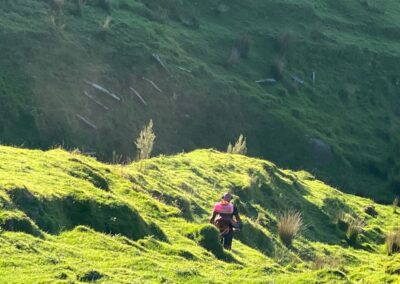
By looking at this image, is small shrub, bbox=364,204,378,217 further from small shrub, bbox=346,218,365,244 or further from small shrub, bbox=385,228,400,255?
small shrub, bbox=385,228,400,255

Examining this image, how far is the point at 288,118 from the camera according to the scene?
44.8m

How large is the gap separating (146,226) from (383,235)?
13684 mm

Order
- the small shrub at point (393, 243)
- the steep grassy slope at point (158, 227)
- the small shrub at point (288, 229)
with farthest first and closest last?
1. the small shrub at point (393, 243)
2. the small shrub at point (288, 229)
3. the steep grassy slope at point (158, 227)

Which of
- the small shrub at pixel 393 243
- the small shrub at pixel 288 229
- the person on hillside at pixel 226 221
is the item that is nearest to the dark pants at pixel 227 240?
the person on hillside at pixel 226 221

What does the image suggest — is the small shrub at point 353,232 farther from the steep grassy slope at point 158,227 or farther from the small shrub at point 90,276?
the small shrub at point 90,276

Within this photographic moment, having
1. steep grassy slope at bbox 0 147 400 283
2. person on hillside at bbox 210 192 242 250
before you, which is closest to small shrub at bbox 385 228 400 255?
steep grassy slope at bbox 0 147 400 283

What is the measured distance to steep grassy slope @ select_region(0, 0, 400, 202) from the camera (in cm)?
3650

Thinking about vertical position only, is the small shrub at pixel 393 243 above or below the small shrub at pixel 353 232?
above

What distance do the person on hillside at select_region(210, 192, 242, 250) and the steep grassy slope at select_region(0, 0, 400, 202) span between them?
39.2ft

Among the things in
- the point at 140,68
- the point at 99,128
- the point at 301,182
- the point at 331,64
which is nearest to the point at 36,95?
the point at 99,128

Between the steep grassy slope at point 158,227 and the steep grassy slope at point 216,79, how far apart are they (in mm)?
6457

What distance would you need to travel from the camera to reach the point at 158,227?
2066 cm

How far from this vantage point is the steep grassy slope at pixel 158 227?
53.7 ft

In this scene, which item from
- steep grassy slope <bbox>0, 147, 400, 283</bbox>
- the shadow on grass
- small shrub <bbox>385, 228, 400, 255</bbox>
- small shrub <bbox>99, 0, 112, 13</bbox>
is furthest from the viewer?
small shrub <bbox>99, 0, 112, 13</bbox>
